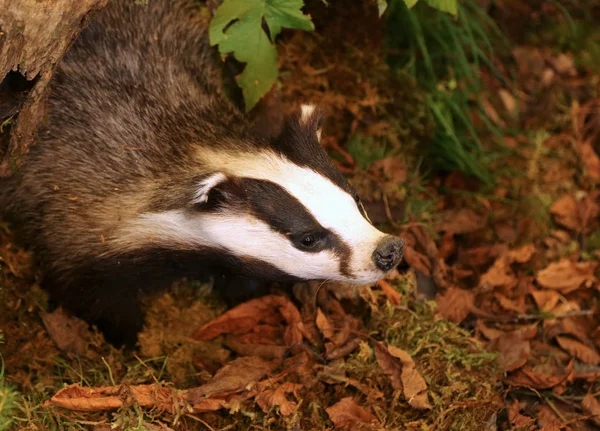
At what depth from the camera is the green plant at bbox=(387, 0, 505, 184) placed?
179 inches

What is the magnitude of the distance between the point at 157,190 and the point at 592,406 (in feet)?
8.33

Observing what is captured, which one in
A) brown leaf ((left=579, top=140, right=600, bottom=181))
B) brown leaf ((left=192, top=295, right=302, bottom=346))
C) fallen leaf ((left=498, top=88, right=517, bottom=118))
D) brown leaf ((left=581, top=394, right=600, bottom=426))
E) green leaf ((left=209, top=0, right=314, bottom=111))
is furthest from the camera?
fallen leaf ((left=498, top=88, right=517, bottom=118))

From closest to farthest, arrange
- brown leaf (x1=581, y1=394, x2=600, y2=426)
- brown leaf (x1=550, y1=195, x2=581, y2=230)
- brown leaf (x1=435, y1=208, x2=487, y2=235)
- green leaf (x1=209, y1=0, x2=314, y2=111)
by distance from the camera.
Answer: green leaf (x1=209, y1=0, x2=314, y2=111), brown leaf (x1=581, y1=394, x2=600, y2=426), brown leaf (x1=435, y1=208, x2=487, y2=235), brown leaf (x1=550, y1=195, x2=581, y2=230)

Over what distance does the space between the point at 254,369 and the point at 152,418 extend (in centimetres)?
58

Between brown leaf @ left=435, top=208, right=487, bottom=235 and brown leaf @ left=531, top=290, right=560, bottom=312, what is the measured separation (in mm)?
572

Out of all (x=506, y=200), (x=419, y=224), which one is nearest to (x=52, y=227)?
(x=419, y=224)

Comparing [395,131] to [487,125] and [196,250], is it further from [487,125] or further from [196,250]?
[196,250]

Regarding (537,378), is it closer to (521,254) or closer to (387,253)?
(521,254)

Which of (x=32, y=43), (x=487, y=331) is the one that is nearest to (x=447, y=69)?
(x=487, y=331)

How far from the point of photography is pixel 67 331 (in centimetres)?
370

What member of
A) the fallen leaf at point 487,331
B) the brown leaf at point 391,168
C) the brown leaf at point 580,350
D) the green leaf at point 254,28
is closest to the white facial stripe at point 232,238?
the green leaf at point 254,28

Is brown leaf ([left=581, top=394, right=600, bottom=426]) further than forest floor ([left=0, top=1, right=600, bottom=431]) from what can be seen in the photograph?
Yes

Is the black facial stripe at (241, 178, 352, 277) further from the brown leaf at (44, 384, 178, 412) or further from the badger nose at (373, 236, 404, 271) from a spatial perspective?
the brown leaf at (44, 384, 178, 412)

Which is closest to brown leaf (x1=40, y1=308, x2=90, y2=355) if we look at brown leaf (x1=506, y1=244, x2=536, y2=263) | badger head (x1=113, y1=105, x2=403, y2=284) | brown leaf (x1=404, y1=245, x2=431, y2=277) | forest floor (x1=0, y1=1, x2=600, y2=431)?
forest floor (x1=0, y1=1, x2=600, y2=431)
